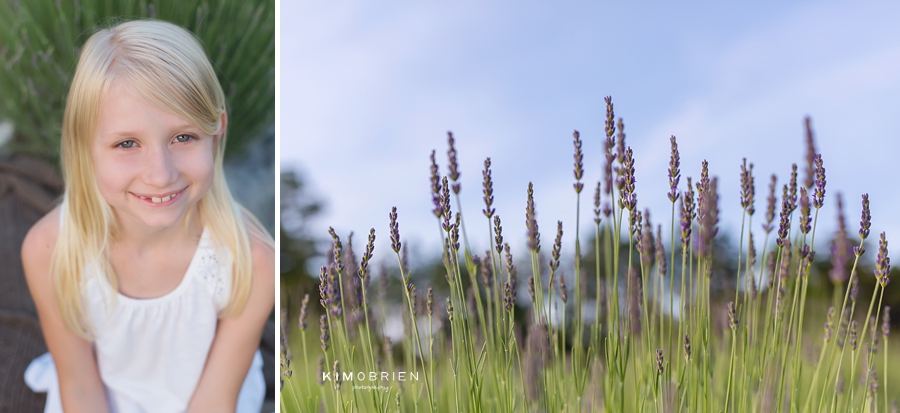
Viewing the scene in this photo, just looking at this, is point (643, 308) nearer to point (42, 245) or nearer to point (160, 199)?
point (160, 199)

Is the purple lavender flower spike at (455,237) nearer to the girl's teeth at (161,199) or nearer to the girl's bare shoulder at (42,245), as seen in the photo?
the girl's teeth at (161,199)

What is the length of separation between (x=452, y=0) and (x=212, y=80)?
3.25 feet

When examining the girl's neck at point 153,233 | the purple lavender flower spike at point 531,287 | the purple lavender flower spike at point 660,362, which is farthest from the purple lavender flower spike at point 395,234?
the girl's neck at point 153,233

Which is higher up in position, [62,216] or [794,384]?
[62,216]

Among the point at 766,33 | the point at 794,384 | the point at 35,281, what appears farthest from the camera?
the point at 766,33

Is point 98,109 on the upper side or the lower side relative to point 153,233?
upper

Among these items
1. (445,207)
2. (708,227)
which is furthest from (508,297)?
(708,227)

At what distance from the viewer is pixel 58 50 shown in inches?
93.8

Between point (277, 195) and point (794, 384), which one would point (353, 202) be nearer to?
point (277, 195)

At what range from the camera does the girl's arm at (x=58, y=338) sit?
2.36 meters

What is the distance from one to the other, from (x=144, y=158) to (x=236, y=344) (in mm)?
743

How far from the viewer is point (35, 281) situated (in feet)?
7.81

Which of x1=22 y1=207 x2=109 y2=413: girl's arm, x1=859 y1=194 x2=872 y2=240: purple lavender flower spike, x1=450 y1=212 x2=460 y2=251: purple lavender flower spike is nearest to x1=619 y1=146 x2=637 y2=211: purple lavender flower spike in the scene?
x1=450 y1=212 x2=460 y2=251: purple lavender flower spike

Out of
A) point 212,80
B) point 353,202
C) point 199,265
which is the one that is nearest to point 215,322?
A: point 199,265
